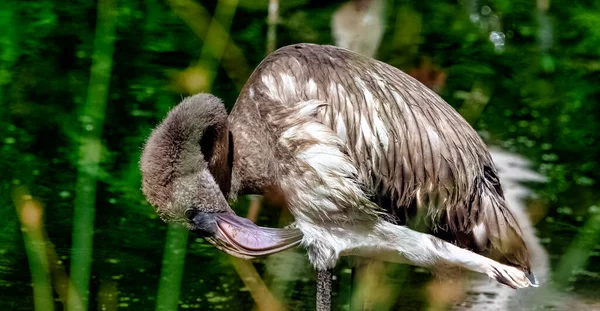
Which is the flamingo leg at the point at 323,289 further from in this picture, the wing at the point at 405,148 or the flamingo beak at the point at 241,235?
the wing at the point at 405,148

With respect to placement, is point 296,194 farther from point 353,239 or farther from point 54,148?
point 54,148

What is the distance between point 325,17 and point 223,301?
2.71 metres

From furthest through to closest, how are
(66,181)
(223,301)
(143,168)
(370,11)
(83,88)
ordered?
(83,88) → (66,181) → (223,301) → (143,168) → (370,11)

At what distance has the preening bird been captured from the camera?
187 inches

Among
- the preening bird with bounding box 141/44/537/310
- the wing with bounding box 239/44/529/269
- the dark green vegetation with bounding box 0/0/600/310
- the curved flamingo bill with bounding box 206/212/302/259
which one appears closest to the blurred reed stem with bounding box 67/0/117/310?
the curved flamingo bill with bounding box 206/212/302/259

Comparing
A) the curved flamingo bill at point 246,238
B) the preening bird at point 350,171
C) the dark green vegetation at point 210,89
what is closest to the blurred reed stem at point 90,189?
the curved flamingo bill at point 246,238

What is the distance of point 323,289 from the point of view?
505 centimetres

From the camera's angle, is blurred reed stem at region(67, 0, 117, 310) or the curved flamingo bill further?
the curved flamingo bill

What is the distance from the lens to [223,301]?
5.97m

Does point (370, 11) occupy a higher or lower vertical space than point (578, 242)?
higher

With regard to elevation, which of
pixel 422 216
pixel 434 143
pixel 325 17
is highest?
pixel 325 17

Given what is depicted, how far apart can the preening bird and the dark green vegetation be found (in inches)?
46.5

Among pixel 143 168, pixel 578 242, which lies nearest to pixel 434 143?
pixel 143 168

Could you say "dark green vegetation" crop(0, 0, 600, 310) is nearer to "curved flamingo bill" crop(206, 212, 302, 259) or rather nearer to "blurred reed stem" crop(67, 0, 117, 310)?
"curved flamingo bill" crop(206, 212, 302, 259)
